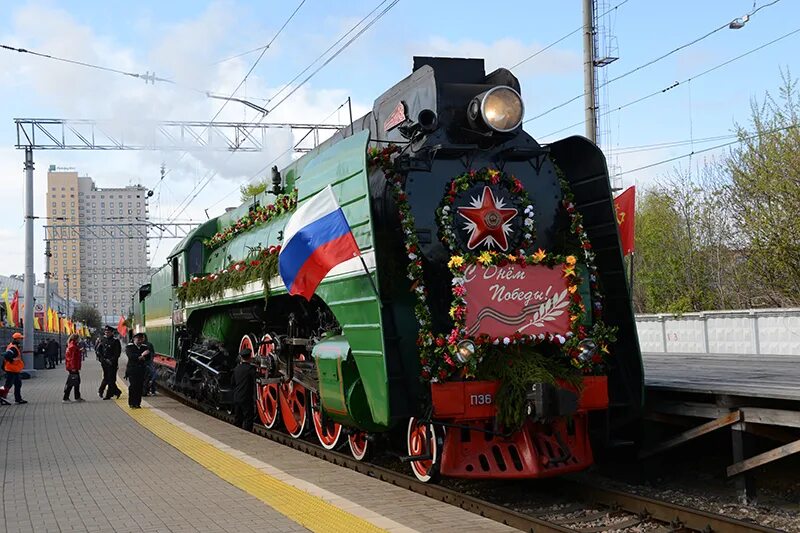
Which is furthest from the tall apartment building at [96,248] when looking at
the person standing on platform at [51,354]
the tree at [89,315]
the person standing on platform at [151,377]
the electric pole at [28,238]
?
the person standing on platform at [151,377]

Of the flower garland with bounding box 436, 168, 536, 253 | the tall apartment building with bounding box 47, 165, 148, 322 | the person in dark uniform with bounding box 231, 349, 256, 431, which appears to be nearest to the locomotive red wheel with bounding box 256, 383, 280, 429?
the person in dark uniform with bounding box 231, 349, 256, 431

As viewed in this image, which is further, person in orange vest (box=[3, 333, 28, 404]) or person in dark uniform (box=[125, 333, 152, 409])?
person in orange vest (box=[3, 333, 28, 404])

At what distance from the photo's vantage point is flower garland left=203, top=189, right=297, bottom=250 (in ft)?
31.6

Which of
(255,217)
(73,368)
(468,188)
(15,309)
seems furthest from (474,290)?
(15,309)

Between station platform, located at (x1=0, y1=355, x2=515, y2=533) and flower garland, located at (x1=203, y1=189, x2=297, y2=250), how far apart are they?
292cm

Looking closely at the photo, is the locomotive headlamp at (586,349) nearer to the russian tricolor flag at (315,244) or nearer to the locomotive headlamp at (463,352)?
the locomotive headlamp at (463,352)

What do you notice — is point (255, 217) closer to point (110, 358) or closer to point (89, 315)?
point (110, 358)

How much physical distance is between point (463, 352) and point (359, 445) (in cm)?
245

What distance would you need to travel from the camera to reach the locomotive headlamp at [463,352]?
20.5 feet

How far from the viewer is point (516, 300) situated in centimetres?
658

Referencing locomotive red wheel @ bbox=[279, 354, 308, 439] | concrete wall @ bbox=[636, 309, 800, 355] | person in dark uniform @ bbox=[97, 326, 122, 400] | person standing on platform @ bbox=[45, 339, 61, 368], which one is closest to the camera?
locomotive red wheel @ bbox=[279, 354, 308, 439]

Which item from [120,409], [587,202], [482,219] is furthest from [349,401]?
[120,409]

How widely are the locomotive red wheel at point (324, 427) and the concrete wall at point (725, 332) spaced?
1310cm

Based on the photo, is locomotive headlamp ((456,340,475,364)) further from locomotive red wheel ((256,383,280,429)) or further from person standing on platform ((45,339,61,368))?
person standing on platform ((45,339,61,368))
